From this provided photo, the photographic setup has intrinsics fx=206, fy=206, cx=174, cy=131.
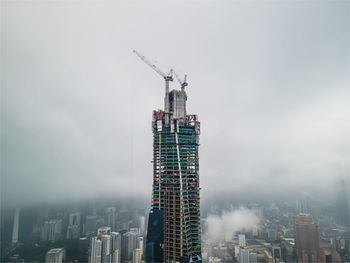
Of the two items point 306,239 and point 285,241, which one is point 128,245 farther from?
point 306,239

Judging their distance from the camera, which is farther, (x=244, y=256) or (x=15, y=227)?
(x=244, y=256)

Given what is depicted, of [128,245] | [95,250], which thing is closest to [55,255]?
[95,250]

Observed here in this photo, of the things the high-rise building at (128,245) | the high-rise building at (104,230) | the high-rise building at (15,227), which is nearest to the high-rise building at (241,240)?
the high-rise building at (128,245)

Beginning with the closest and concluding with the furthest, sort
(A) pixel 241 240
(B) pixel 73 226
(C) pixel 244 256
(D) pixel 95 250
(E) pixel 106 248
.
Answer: (B) pixel 73 226
(D) pixel 95 250
(E) pixel 106 248
(C) pixel 244 256
(A) pixel 241 240

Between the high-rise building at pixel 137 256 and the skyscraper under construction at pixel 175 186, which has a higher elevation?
the skyscraper under construction at pixel 175 186

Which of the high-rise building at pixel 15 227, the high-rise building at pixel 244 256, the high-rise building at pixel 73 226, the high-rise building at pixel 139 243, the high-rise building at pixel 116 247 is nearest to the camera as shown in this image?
the high-rise building at pixel 15 227

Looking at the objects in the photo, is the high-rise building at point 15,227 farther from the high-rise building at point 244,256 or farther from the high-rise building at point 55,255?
the high-rise building at point 244,256

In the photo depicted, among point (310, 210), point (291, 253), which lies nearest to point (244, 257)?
point (291, 253)
